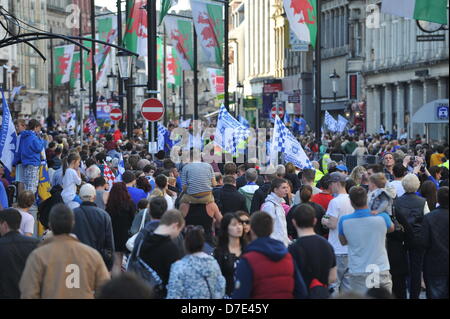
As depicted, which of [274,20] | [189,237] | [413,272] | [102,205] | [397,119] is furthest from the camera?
[274,20]

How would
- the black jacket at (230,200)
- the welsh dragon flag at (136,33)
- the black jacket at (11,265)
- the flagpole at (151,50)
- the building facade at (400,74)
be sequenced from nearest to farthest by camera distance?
the black jacket at (11,265) → the black jacket at (230,200) → the flagpole at (151,50) → the welsh dragon flag at (136,33) → the building facade at (400,74)

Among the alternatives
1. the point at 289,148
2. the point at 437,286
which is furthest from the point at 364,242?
the point at 289,148

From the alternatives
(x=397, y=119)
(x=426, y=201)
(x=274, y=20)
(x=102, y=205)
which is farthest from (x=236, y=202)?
(x=274, y=20)

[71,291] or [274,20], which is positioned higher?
[274,20]

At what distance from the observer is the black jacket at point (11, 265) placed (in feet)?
30.7

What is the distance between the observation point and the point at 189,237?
8.51m

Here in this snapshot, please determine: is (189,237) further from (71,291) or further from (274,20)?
(274,20)

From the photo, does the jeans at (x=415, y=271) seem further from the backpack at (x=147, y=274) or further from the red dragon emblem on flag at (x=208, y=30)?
the red dragon emblem on flag at (x=208, y=30)

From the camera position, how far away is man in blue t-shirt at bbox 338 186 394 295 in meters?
10.4

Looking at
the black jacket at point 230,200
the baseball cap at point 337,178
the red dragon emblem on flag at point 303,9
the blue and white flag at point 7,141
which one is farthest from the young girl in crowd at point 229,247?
the red dragon emblem on flag at point 303,9

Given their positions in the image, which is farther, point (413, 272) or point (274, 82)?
point (274, 82)

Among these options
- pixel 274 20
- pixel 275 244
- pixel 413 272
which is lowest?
pixel 413 272

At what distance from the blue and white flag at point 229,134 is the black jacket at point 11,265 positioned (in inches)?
546
